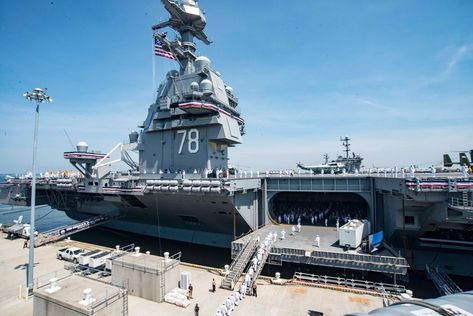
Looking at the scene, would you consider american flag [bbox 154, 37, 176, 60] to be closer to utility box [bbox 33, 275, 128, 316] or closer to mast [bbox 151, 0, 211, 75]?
mast [bbox 151, 0, 211, 75]

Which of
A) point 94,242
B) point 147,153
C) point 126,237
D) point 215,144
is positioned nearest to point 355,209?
point 215,144

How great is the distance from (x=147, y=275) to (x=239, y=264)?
5.82 metres

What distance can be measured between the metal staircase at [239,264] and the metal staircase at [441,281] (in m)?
11.1

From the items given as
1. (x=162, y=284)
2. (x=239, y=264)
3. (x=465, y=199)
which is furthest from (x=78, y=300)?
(x=465, y=199)

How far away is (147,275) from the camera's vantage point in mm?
14594

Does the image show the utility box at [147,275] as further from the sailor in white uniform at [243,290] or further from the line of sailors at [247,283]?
the sailor in white uniform at [243,290]

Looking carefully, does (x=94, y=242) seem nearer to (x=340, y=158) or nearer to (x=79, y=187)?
(x=79, y=187)

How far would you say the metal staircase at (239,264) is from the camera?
15765mm

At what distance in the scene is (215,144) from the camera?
81.5 feet

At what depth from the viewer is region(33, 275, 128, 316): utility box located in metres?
10.6

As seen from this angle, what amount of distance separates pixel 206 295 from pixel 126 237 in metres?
17.1

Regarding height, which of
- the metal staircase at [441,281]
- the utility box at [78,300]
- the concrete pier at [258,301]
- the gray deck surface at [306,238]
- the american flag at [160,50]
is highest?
the american flag at [160,50]

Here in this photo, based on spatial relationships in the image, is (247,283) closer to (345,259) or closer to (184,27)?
(345,259)

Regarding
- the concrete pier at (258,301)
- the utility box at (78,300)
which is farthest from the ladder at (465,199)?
the utility box at (78,300)
